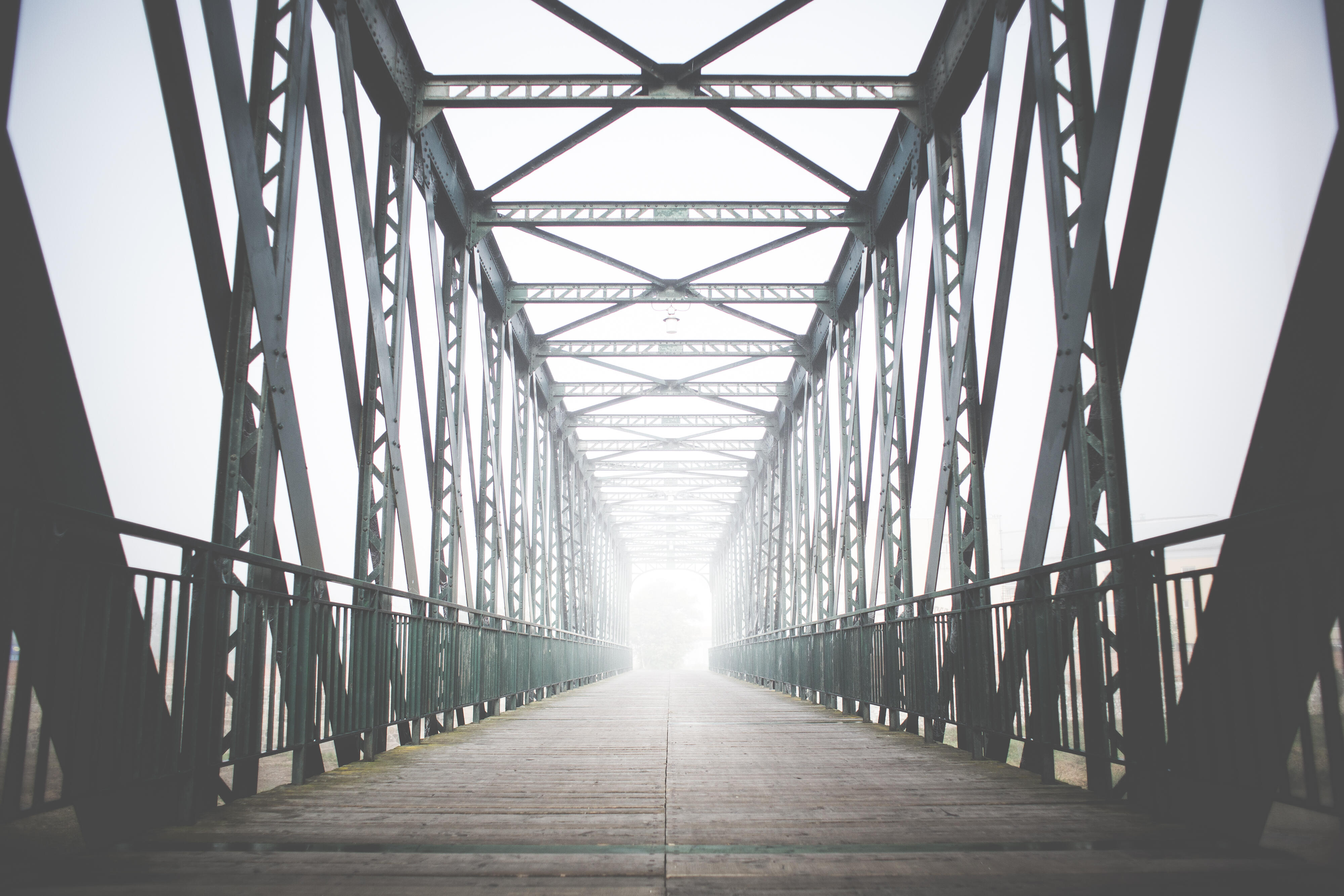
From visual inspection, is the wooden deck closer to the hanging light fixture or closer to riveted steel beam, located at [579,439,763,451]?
the hanging light fixture

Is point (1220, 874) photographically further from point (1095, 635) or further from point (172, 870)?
point (172, 870)

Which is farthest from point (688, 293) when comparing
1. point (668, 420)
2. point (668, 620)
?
point (668, 620)

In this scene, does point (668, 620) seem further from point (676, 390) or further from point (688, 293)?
point (688, 293)

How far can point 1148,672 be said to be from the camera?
138 inches

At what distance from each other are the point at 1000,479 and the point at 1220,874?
4.90 m

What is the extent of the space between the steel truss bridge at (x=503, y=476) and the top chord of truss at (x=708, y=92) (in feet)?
0.10

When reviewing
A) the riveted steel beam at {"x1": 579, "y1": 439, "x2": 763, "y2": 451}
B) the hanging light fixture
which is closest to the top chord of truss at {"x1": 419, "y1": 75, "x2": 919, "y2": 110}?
the hanging light fixture

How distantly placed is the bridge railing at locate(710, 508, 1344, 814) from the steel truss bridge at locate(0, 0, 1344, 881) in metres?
0.02

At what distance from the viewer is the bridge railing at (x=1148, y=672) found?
105 inches

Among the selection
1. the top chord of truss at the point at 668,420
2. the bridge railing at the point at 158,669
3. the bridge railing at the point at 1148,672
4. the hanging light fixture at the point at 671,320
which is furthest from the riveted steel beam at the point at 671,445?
the bridge railing at the point at 158,669

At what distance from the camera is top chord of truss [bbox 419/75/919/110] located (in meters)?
8.08

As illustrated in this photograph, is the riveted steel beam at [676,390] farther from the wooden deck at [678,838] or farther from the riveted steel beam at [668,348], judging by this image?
the wooden deck at [678,838]

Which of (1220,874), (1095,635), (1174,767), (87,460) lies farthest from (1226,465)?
(87,460)

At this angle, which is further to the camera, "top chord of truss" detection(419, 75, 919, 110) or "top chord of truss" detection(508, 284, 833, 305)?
"top chord of truss" detection(508, 284, 833, 305)
